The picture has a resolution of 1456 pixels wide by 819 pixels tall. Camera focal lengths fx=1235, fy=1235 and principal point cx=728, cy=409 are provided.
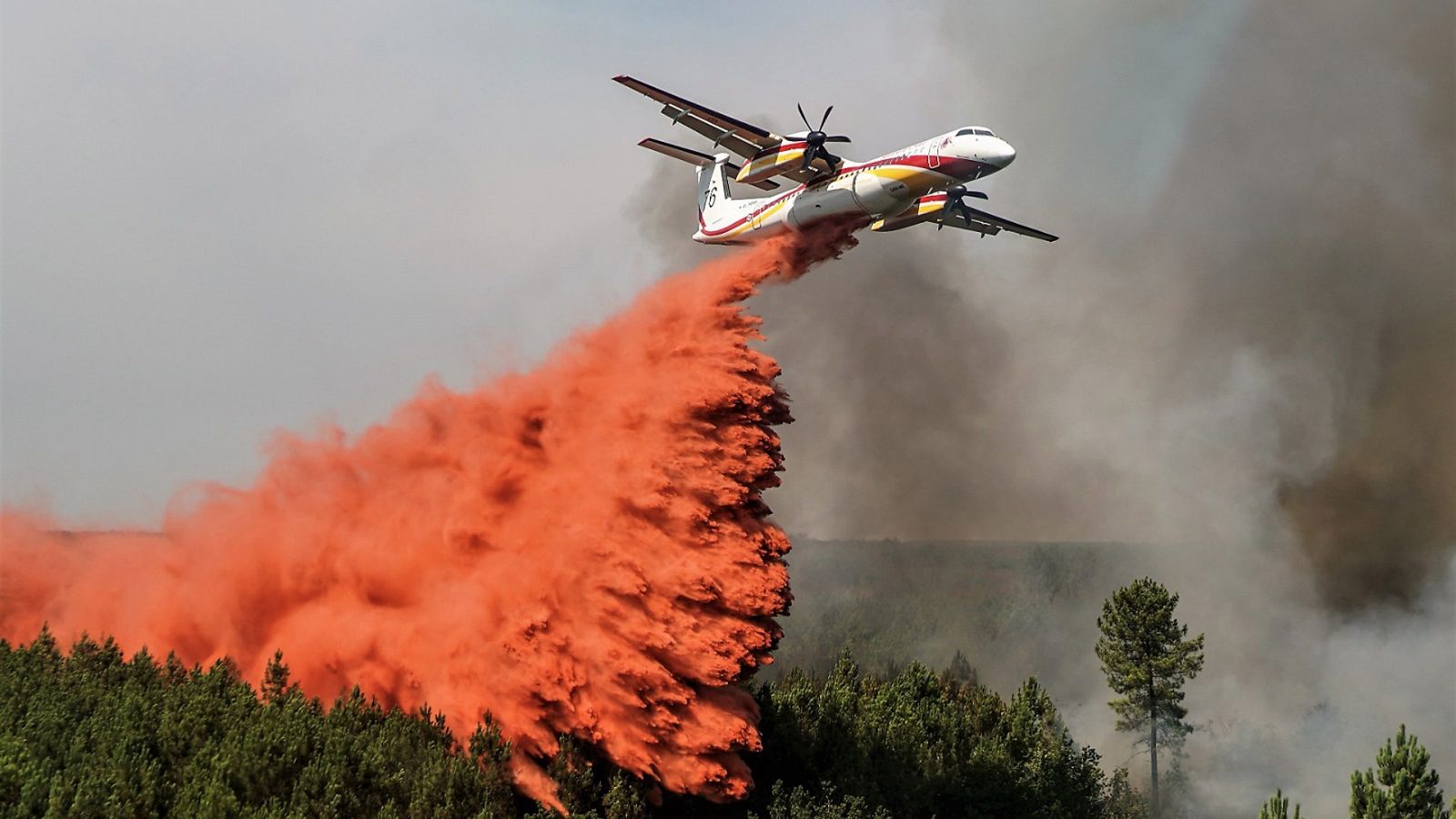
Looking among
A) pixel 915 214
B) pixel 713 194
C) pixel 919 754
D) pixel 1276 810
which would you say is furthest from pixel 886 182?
pixel 919 754

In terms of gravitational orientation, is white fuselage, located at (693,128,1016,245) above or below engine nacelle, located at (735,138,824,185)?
below

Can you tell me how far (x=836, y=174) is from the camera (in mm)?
41000

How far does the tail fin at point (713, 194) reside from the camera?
4844 cm

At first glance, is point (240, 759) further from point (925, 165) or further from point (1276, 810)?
point (1276, 810)

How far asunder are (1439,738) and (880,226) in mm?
81187

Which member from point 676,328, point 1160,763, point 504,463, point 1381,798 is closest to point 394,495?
point 504,463

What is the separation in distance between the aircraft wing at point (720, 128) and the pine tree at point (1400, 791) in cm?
2945

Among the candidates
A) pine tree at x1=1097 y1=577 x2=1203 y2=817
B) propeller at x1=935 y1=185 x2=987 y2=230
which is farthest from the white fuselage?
pine tree at x1=1097 y1=577 x2=1203 y2=817

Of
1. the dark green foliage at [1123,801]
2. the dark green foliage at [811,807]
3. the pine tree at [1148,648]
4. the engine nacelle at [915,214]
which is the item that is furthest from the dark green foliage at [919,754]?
the engine nacelle at [915,214]

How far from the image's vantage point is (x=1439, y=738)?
9644 centimetres

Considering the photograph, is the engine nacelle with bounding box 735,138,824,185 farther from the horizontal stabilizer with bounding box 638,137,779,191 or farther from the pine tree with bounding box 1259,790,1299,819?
the pine tree with bounding box 1259,790,1299,819

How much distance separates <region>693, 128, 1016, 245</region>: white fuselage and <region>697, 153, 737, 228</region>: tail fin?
4.18 metres

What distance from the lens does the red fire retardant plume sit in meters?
34.3

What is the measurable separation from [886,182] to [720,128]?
20.2 ft
